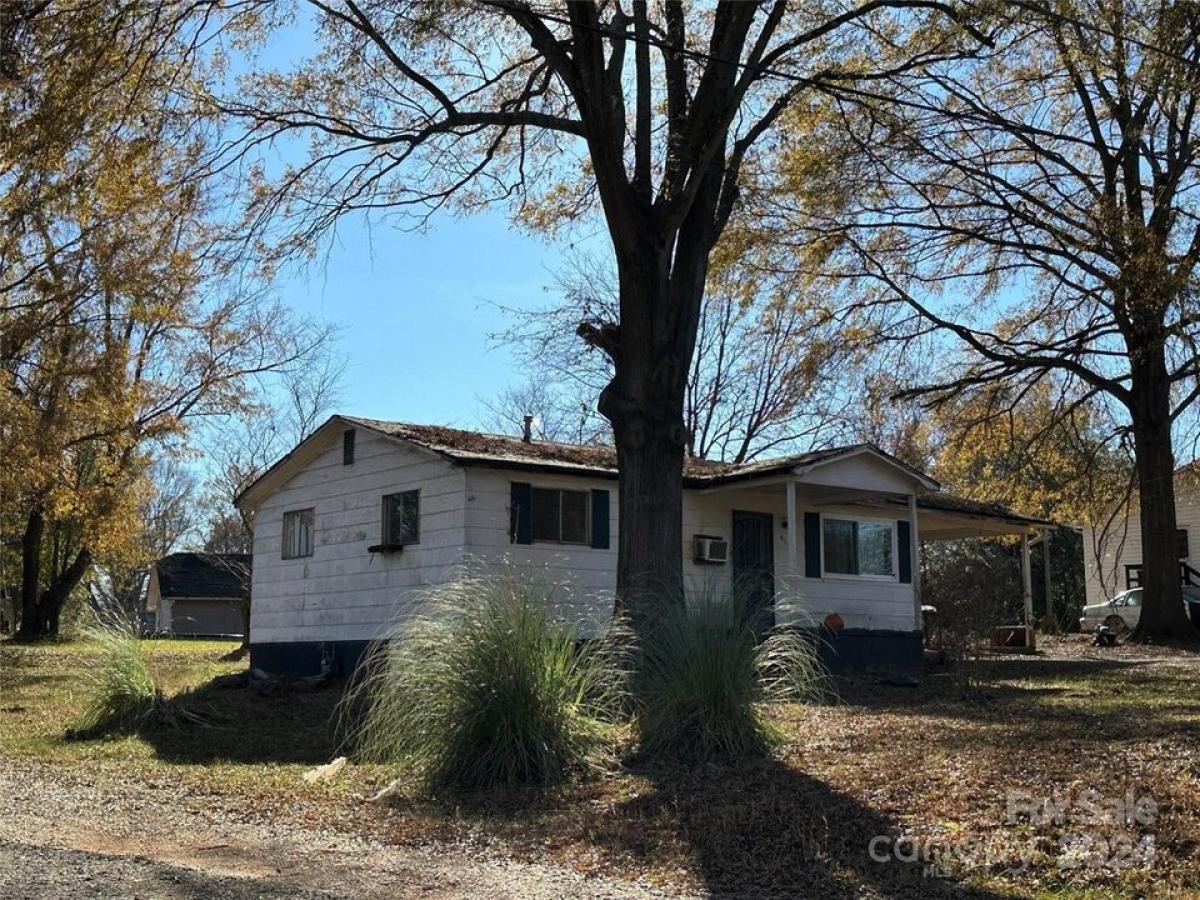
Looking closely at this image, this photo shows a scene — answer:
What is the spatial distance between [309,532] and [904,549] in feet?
33.0

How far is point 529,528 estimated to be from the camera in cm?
1582

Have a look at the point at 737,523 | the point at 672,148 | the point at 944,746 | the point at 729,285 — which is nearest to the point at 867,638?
the point at 737,523

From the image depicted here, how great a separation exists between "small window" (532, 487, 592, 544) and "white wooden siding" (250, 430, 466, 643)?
1291mm

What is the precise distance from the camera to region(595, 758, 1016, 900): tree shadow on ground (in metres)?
5.53

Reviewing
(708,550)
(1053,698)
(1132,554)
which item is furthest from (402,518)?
(1132,554)

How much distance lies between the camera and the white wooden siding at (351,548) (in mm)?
15641

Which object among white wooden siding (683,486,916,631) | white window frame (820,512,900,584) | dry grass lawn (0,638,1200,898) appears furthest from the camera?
white window frame (820,512,900,584)

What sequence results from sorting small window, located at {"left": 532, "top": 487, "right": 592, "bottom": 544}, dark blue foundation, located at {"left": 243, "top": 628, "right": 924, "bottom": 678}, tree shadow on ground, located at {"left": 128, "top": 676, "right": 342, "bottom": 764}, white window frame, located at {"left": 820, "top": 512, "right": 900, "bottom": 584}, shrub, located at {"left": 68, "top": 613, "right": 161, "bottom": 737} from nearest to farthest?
tree shadow on ground, located at {"left": 128, "top": 676, "right": 342, "bottom": 764}, shrub, located at {"left": 68, "top": 613, "right": 161, "bottom": 737}, small window, located at {"left": 532, "top": 487, "right": 592, "bottom": 544}, dark blue foundation, located at {"left": 243, "top": 628, "right": 924, "bottom": 678}, white window frame, located at {"left": 820, "top": 512, "right": 900, "bottom": 584}

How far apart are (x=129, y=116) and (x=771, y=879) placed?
357 inches

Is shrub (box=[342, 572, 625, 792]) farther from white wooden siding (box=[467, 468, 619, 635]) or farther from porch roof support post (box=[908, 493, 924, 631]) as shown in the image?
porch roof support post (box=[908, 493, 924, 631])

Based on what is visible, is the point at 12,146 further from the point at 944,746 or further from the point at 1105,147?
the point at 1105,147

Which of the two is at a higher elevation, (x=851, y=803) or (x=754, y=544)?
(x=754, y=544)

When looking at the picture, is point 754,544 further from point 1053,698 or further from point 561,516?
point 1053,698

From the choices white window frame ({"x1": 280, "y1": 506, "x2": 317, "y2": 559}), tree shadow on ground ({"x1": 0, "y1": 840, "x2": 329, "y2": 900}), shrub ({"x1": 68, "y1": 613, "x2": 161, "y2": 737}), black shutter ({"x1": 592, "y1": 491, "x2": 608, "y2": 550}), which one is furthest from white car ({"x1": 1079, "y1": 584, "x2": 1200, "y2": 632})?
tree shadow on ground ({"x1": 0, "y1": 840, "x2": 329, "y2": 900})
